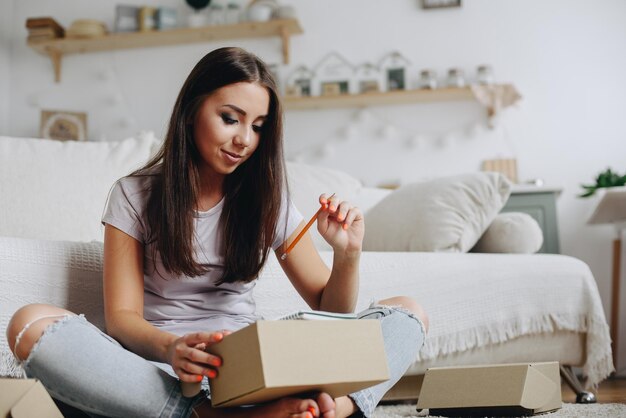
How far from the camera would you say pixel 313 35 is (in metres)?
3.40

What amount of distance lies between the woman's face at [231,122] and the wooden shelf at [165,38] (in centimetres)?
217

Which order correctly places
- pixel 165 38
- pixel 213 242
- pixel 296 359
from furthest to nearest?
pixel 165 38 → pixel 213 242 → pixel 296 359

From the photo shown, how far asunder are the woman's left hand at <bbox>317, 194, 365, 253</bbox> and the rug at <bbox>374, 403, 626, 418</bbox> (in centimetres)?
43

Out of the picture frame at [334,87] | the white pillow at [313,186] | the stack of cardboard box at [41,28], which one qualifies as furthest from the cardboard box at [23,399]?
the stack of cardboard box at [41,28]

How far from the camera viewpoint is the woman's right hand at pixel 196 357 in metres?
0.88

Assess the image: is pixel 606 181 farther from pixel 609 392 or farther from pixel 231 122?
pixel 231 122

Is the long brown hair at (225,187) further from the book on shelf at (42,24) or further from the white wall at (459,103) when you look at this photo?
the book on shelf at (42,24)

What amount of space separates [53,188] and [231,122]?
0.88m

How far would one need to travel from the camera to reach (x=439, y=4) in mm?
3273

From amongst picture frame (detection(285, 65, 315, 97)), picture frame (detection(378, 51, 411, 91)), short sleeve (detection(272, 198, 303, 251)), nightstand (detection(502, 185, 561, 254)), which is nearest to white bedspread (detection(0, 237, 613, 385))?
short sleeve (detection(272, 198, 303, 251))

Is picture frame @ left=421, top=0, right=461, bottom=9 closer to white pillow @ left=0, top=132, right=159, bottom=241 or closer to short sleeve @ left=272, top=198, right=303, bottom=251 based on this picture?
white pillow @ left=0, top=132, right=159, bottom=241

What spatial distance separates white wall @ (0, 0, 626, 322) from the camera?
3.12 meters

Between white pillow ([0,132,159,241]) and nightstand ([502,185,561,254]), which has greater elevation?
white pillow ([0,132,159,241])

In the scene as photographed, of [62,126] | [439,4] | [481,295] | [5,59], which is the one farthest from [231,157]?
[5,59]
